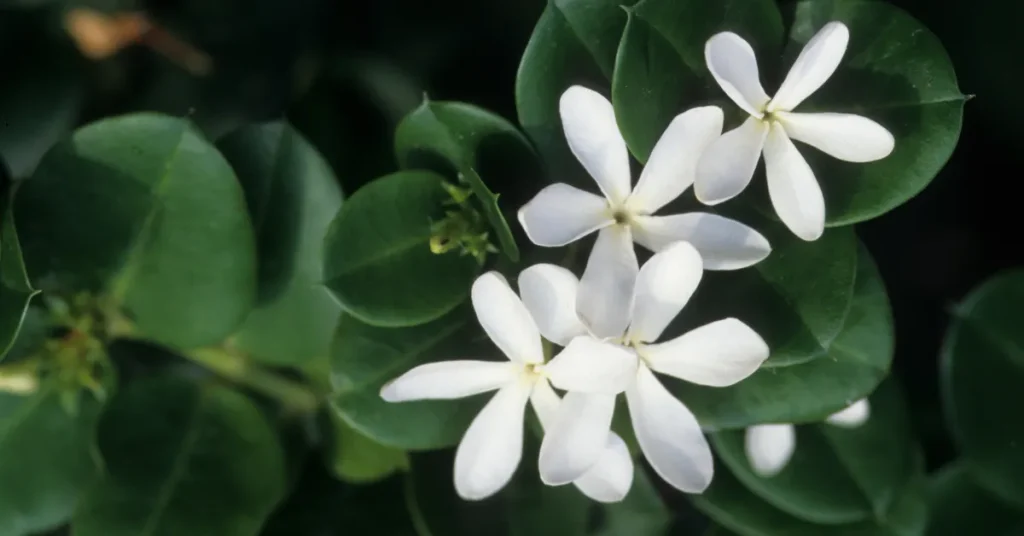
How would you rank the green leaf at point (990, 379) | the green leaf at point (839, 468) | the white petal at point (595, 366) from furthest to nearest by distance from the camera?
1. the green leaf at point (990, 379)
2. the green leaf at point (839, 468)
3. the white petal at point (595, 366)

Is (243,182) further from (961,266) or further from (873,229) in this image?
(961,266)

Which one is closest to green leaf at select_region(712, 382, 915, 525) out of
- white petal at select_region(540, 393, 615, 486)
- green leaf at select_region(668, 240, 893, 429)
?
green leaf at select_region(668, 240, 893, 429)

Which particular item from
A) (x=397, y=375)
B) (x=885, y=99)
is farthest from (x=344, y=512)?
(x=885, y=99)

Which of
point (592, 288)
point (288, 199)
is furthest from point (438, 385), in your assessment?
point (288, 199)

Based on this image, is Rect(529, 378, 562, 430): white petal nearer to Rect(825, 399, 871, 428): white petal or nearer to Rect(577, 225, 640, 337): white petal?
Rect(577, 225, 640, 337): white petal

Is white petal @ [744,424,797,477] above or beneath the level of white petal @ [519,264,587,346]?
beneath

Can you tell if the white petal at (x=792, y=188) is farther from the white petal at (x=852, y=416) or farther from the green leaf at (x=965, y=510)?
the green leaf at (x=965, y=510)

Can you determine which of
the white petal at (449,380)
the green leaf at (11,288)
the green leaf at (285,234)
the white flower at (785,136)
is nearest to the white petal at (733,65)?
the white flower at (785,136)
